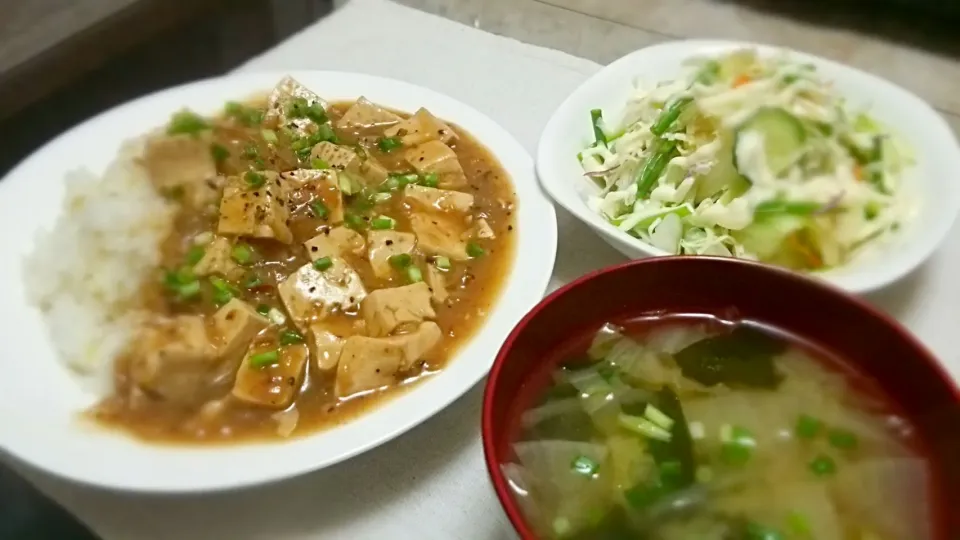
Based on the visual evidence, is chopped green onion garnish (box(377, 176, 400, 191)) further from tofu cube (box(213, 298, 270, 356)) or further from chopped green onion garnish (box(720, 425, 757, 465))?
chopped green onion garnish (box(720, 425, 757, 465))

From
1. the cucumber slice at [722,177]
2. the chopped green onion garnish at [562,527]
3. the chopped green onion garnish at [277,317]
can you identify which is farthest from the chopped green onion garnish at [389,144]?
the chopped green onion garnish at [562,527]

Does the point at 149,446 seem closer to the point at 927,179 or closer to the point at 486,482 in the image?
the point at 486,482

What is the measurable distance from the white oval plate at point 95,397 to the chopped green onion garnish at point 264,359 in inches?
6.5

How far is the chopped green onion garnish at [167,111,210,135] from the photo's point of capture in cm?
165

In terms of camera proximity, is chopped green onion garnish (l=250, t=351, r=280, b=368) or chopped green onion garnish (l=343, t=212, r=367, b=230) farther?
chopped green onion garnish (l=343, t=212, r=367, b=230)

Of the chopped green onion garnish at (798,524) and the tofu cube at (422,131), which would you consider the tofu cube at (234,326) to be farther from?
the chopped green onion garnish at (798,524)

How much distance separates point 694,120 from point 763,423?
84 cm

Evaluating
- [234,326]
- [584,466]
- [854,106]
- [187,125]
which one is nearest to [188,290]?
[234,326]

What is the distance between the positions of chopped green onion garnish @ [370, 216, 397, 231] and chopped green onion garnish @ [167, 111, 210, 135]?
43cm

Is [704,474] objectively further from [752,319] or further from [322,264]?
[322,264]

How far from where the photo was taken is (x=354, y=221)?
158 centimetres

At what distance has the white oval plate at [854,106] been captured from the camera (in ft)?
4.54

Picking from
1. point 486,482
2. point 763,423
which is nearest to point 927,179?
point 763,423

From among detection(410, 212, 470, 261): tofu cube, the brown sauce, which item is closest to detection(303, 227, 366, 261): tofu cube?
the brown sauce
